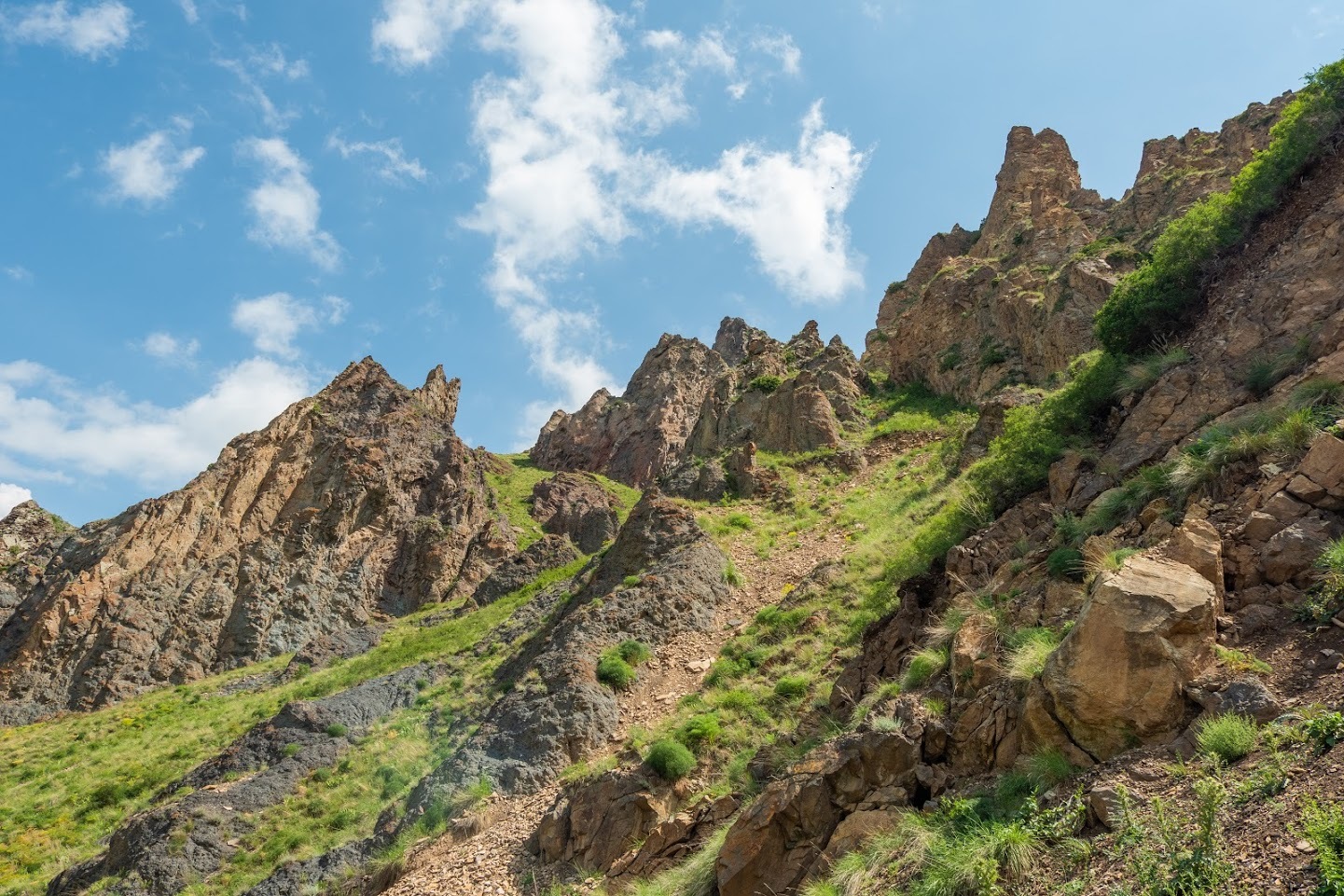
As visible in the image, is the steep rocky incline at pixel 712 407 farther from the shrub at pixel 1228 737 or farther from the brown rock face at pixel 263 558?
the shrub at pixel 1228 737

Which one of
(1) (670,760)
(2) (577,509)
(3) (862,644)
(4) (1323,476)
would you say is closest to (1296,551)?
(4) (1323,476)

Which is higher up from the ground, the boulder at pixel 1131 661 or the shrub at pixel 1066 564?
the shrub at pixel 1066 564

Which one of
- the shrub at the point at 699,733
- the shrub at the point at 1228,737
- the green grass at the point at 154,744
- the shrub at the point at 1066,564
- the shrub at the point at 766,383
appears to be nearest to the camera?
the shrub at the point at 1228,737

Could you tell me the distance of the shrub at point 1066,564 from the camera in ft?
32.2

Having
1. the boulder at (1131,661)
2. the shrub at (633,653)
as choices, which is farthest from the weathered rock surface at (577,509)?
the boulder at (1131,661)

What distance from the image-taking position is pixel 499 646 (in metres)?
29.0

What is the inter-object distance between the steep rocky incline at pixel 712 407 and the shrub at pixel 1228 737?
28857 millimetres

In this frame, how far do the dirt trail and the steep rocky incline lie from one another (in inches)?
431

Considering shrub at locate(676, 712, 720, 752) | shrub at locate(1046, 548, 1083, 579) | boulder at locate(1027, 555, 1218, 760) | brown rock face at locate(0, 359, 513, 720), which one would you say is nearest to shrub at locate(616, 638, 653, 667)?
shrub at locate(676, 712, 720, 752)

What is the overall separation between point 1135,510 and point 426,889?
11.9 meters

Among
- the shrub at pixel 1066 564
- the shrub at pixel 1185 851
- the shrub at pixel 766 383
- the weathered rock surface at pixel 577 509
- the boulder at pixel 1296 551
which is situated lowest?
the shrub at pixel 1185 851

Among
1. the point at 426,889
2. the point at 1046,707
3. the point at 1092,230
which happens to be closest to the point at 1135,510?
the point at 1046,707

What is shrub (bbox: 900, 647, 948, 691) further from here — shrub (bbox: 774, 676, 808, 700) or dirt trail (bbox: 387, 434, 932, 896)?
shrub (bbox: 774, 676, 808, 700)

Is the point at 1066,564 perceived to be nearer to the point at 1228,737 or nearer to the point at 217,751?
the point at 1228,737
